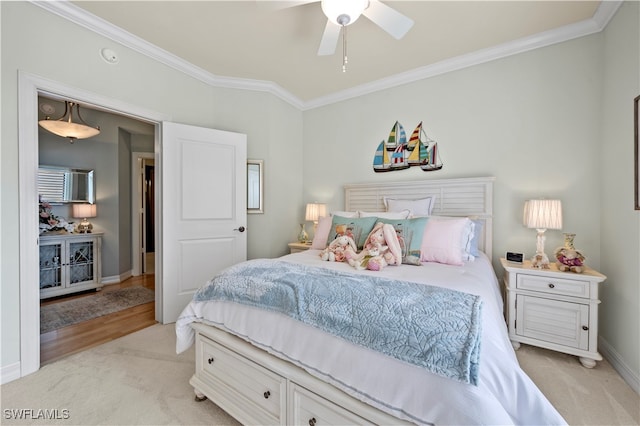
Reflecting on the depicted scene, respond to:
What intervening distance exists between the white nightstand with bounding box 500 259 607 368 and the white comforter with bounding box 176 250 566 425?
980 mm

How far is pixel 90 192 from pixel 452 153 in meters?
5.18

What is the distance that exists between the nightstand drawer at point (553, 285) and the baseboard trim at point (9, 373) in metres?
3.88

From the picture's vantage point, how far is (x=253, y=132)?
3.49m

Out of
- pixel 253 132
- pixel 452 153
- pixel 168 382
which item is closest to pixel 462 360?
pixel 168 382

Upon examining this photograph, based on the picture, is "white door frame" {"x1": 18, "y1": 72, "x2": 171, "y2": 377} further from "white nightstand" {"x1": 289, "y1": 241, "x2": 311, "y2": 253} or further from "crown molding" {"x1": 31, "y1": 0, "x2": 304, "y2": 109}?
"white nightstand" {"x1": 289, "y1": 241, "x2": 311, "y2": 253}

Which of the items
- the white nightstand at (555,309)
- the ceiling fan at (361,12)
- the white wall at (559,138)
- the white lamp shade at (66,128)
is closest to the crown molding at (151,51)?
the white lamp shade at (66,128)

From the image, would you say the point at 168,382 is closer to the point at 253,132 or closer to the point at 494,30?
the point at 253,132

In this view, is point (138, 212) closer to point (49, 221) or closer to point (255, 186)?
point (49, 221)

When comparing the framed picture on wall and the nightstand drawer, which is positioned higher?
the framed picture on wall

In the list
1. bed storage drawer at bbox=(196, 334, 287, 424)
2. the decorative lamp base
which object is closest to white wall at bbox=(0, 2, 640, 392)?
bed storage drawer at bbox=(196, 334, 287, 424)

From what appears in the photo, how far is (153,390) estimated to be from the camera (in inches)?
68.5

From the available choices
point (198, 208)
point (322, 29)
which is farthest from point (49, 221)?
point (322, 29)

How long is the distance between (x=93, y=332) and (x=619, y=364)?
448 cm

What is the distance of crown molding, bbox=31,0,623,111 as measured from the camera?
212 cm
